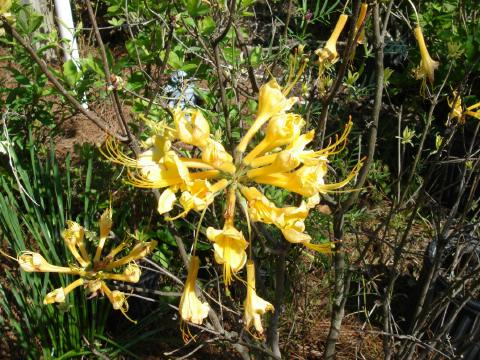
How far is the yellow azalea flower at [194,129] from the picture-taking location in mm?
1234

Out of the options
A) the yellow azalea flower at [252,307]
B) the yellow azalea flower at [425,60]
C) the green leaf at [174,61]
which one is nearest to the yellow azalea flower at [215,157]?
the yellow azalea flower at [252,307]

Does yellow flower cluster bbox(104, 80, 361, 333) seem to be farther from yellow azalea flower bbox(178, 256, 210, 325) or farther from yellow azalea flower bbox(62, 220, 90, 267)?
yellow azalea flower bbox(62, 220, 90, 267)

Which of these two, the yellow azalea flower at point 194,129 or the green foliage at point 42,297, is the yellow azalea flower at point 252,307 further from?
the green foliage at point 42,297

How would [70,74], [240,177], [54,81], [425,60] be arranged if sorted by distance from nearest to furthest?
1. [240,177]
2. [54,81]
3. [425,60]
4. [70,74]

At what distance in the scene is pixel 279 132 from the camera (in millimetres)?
1246

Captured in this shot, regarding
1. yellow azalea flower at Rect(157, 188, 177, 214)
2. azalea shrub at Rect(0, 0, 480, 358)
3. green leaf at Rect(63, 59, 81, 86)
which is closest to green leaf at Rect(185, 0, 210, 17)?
azalea shrub at Rect(0, 0, 480, 358)

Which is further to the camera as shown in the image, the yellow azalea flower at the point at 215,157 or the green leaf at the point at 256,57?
the green leaf at the point at 256,57

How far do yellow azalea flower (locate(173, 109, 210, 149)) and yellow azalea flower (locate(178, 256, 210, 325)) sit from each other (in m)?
0.33

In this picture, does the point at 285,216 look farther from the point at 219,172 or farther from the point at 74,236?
the point at 74,236

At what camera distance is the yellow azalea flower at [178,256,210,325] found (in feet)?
4.45

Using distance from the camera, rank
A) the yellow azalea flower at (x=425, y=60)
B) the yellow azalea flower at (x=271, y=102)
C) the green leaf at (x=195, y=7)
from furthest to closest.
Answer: the green leaf at (x=195, y=7) → the yellow azalea flower at (x=425, y=60) → the yellow azalea flower at (x=271, y=102)

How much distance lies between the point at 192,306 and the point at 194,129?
47cm

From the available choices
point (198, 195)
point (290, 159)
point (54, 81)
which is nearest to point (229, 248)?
point (198, 195)

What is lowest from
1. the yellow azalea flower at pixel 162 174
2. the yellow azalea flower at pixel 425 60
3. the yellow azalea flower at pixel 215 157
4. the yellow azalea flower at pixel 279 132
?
the yellow azalea flower at pixel 162 174
